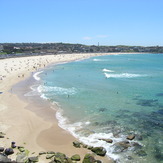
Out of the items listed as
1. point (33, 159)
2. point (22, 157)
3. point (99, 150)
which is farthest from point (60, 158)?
point (99, 150)

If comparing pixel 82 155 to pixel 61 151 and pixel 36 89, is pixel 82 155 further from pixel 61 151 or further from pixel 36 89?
pixel 36 89

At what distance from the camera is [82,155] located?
16.2 m

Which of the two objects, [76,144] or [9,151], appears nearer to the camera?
[9,151]

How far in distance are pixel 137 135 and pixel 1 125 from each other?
46.0 ft

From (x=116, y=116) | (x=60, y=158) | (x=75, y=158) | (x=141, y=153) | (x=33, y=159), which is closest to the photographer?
(x=33, y=159)

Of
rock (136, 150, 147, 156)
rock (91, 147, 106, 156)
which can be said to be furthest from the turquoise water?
rock (91, 147, 106, 156)

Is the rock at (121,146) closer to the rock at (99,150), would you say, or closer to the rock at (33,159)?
the rock at (99,150)

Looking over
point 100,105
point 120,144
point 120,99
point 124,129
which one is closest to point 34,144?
point 120,144

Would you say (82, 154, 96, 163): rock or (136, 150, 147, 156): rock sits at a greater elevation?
(82, 154, 96, 163): rock

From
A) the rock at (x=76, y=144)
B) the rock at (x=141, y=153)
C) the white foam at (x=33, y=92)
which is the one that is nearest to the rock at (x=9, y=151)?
the rock at (x=76, y=144)

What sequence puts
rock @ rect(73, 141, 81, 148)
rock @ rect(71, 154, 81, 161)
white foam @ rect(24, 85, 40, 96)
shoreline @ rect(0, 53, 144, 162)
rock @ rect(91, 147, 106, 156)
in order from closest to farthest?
rock @ rect(71, 154, 81, 161) < rock @ rect(91, 147, 106, 156) < rock @ rect(73, 141, 81, 148) < shoreline @ rect(0, 53, 144, 162) < white foam @ rect(24, 85, 40, 96)

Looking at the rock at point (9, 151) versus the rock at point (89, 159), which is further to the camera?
the rock at point (9, 151)

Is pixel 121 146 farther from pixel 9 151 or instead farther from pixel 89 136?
pixel 9 151

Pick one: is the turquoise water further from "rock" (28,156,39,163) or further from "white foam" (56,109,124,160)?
"rock" (28,156,39,163)
